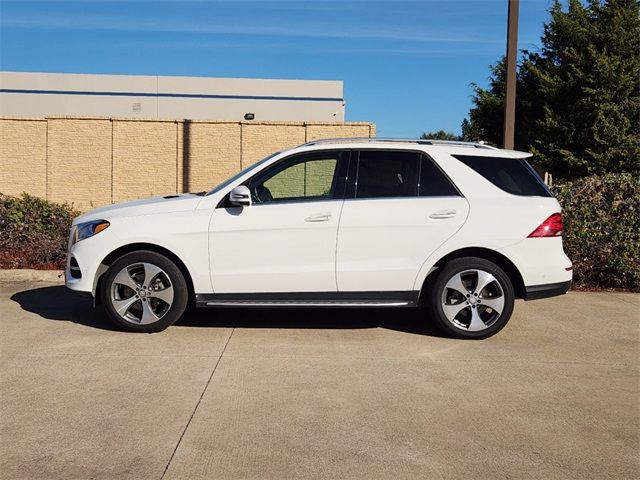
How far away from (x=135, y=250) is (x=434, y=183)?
2.93m

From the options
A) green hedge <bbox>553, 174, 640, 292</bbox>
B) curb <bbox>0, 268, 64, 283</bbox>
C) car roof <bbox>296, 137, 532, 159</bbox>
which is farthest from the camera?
curb <bbox>0, 268, 64, 283</bbox>

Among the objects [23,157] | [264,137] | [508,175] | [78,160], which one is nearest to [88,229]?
[508,175]

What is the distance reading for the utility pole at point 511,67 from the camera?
9.70m

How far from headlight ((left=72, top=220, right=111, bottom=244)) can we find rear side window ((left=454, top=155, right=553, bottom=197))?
11.3 feet

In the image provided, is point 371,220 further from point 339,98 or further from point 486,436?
point 339,98

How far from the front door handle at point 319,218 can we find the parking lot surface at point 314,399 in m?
1.14

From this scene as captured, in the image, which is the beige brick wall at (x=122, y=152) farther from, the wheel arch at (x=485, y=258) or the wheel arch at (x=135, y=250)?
the wheel arch at (x=485, y=258)

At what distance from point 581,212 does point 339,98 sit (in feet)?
121

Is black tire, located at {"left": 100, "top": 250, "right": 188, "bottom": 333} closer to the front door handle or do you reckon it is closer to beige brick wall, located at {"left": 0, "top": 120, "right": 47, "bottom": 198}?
the front door handle

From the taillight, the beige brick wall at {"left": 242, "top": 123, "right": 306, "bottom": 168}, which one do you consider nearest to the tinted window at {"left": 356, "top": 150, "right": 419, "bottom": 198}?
the taillight

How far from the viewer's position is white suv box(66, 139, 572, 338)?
610 centimetres

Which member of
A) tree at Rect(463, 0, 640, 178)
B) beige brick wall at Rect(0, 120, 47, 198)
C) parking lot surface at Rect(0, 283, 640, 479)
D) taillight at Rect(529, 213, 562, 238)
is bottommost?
parking lot surface at Rect(0, 283, 640, 479)

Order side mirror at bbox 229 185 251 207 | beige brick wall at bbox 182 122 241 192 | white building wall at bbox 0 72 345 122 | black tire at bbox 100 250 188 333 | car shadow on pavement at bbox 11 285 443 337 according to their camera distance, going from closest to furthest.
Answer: side mirror at bbox 229 185 251 207, black tire at bbox 100 250 188 333, car shadow on pavement at bbox 11 285 443 337, beige brick wall at bbox 182 122 241 192, white building wall at bbox 0 72 345 122

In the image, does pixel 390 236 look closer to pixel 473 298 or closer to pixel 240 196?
pixel 473 298
